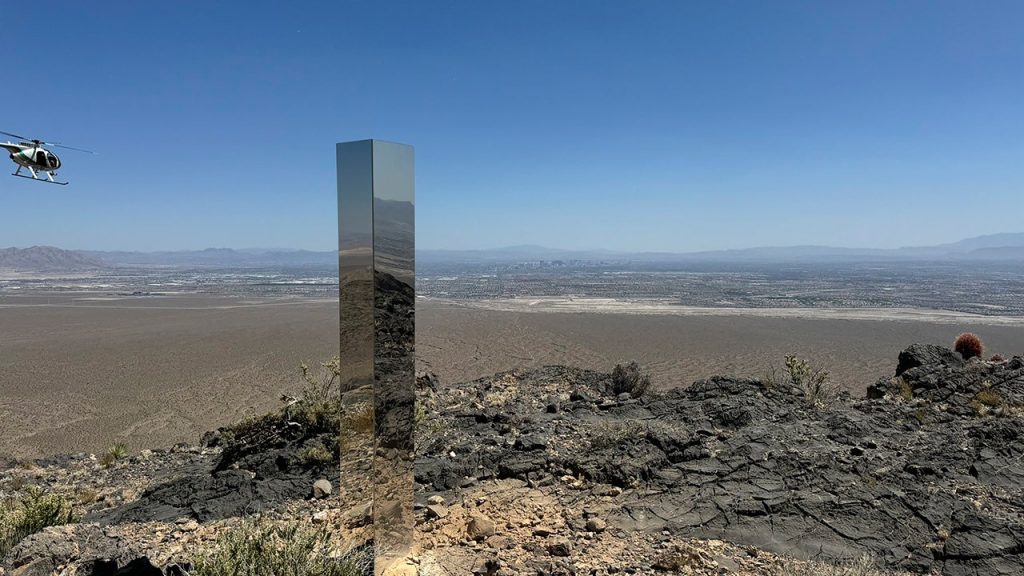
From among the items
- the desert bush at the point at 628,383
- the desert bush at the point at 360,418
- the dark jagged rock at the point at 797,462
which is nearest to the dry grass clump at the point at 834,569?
the dark jagged rock at the point at 797,462

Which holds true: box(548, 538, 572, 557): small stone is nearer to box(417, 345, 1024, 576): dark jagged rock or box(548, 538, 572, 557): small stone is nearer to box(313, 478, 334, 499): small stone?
box(417, 345, 1024, 576): dark jagged rock

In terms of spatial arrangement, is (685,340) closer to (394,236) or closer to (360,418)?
(360,418)

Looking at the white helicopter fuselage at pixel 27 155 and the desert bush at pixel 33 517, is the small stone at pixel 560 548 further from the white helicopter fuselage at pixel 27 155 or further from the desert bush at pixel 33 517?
the white helicopter fuselage at pixel 27 155

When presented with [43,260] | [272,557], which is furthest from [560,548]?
[43,260]

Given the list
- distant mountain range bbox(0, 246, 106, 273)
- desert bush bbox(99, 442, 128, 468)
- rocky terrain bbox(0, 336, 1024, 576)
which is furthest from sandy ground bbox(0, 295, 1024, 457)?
distant mountain range bbox(0, 246, 106, 273)

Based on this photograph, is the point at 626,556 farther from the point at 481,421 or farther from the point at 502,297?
the point at 502,297

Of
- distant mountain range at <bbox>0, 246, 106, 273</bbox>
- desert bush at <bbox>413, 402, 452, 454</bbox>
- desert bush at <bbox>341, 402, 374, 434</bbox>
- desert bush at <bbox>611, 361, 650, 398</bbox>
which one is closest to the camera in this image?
desert bush at <bbox>341, 402, 374, 434</bbox>
